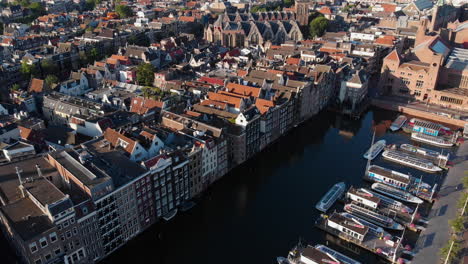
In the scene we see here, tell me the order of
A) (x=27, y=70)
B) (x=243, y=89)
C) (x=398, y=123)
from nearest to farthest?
(x=243, y=89) < (x=398, y=123) < (x=27, y=70)

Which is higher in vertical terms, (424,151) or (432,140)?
(432,140)

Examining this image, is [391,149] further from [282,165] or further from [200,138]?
[200,138]

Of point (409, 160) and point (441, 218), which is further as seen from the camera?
point (409, 160)

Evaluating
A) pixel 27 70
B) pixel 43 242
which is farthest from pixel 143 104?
pixel 27 70

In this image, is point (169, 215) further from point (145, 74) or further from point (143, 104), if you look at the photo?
point (145, 74)

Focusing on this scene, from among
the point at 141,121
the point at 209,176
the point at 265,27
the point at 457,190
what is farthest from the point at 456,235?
the point at 265,27

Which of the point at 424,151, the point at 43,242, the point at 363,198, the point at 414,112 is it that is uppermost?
the point at 43,242
